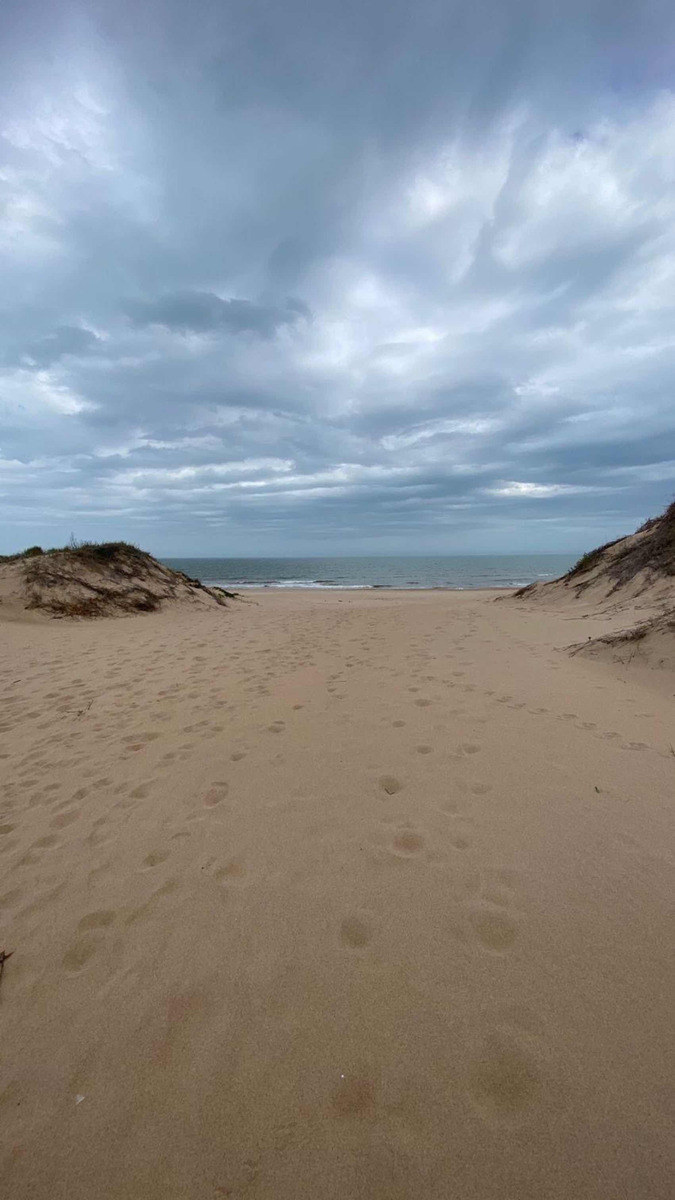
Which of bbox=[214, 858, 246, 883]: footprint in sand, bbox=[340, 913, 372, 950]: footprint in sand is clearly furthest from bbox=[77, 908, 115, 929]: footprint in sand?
bbox=[340, 913, 372, 950]: footprint in sand

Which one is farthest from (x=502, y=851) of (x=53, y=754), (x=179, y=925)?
(x=53, y=754)

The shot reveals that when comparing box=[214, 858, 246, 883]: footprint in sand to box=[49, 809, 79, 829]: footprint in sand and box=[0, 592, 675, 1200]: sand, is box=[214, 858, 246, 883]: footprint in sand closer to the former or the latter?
box=[0, 592, 675, 1200]: sand

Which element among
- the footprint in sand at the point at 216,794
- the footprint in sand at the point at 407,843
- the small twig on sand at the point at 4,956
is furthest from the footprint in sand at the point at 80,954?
the footprint in sand at the point at 407,843

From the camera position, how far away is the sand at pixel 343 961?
138 cm

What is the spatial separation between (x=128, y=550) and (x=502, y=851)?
53.5 ft

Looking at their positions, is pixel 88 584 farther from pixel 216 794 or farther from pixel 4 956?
pixel 4 956

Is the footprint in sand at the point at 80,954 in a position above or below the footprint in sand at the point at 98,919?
below

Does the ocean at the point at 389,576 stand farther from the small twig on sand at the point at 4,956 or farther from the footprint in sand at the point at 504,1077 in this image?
the footprint in sand at the point at 504,1077

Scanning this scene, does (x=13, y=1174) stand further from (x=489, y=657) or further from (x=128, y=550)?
(x=128, y=550)

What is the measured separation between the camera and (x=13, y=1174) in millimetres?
1390

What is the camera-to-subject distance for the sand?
1383 millimetres

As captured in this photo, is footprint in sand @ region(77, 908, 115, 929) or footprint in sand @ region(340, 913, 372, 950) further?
footprint in sand @ region(77, 908, 115, 929)

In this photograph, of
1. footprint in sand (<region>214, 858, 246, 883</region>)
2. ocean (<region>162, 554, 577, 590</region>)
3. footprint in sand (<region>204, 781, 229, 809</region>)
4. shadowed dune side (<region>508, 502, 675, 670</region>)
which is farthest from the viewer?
ocean (<region>162, 554, 577, 590</region>)

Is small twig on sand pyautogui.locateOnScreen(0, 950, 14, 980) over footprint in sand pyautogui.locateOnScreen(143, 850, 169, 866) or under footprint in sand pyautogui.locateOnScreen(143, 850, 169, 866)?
under
